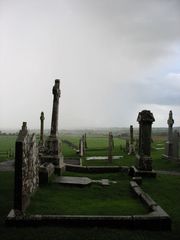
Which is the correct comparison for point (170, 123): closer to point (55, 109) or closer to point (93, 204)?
point (55, 109)

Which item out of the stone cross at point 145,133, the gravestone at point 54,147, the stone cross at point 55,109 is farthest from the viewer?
the stone cross at point 55,109

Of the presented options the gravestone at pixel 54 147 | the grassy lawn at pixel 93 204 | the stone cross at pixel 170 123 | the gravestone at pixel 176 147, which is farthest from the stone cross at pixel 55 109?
the stone cross at pixel 170 123

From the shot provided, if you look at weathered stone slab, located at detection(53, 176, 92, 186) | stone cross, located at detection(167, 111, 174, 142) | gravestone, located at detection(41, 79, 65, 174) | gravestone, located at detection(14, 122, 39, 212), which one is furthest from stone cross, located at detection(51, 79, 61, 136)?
stone cross, located at detection(167, 111, 174, 142)

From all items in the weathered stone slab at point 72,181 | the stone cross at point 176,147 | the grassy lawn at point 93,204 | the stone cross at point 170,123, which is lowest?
the grassy lawn at point 93,204

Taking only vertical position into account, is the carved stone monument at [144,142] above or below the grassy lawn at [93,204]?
above

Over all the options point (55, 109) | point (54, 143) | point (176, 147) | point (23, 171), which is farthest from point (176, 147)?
point (23, 171)

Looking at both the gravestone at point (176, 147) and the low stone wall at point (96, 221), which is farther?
the gravestone at point (176, 147)

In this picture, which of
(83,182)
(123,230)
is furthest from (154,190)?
(123,230)

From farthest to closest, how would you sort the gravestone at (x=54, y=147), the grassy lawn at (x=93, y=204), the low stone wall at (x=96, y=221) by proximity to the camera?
the gravestone at (x=54, y=147), the low stone wall at (x=96, y=221), the grassy lawn at (x=93, y=204)

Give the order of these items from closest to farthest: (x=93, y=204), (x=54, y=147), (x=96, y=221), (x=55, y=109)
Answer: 1. (x=96, y=221)
2. (x=93, y=204)
3. (x=54, y=147)
4. (x=55, y=109)

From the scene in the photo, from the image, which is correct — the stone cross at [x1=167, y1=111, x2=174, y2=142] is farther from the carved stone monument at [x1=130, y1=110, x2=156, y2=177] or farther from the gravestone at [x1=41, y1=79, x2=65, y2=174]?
the gravestone at [x1=41, y1=79, x2=65, y2=174]

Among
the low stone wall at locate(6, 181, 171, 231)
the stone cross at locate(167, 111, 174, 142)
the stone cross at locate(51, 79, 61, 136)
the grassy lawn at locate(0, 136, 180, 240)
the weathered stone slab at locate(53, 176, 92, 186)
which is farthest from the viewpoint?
the stone cross at locate(167, 111, 174, 142)

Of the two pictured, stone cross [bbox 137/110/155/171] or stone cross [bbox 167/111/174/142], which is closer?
stone cross [bbox 137/110/155/171]

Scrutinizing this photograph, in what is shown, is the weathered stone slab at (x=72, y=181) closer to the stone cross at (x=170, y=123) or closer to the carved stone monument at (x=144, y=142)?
the carved stone monument at (x=144, y=142)
